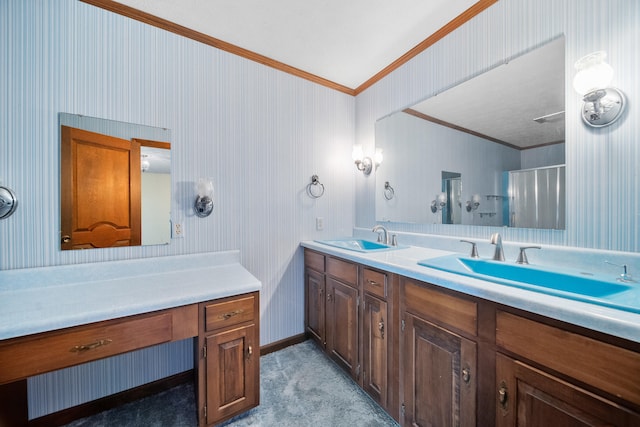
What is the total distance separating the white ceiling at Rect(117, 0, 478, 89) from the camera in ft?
5.20

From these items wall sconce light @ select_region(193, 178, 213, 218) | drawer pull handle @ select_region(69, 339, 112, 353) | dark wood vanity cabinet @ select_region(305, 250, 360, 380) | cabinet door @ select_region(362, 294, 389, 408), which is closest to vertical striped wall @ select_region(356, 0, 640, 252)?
cabinet door @ select_region(362, 294, 389, 408)

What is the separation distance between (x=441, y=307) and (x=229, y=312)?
1.11 m

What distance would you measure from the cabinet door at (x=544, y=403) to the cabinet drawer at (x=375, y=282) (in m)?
0.62

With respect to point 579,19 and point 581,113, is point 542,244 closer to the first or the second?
point 581,113

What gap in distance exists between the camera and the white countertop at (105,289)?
105 cm

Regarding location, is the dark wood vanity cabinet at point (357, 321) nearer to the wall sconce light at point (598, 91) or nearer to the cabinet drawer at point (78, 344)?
the cabinet drawer at point (78, 344)

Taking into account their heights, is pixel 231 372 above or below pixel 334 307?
below

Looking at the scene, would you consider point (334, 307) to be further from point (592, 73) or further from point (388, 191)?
point (592, 73)

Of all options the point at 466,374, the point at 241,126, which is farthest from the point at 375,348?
the point at 241,126

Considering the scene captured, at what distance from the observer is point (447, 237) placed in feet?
5.76

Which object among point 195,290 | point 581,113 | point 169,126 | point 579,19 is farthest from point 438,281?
point 169,126

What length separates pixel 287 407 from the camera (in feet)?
5.14

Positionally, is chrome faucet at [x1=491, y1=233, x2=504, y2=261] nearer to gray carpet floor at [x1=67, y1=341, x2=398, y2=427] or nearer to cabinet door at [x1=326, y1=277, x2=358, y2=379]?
cabinet door at [x1=326, y1=277, x2=358, y2=379]

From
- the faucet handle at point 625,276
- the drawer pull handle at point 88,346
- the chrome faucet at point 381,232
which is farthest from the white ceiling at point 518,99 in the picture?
A: the drawer pull handle at point 88,346
